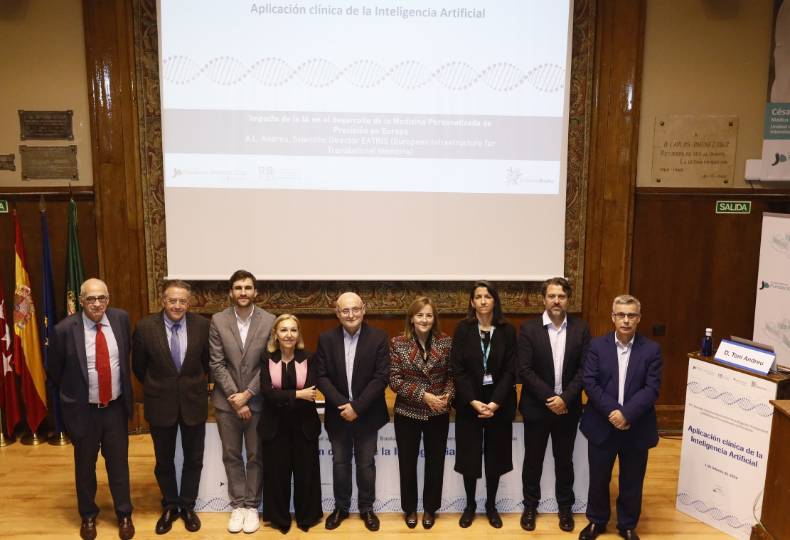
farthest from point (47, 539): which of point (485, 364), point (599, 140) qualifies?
point (599, 140)

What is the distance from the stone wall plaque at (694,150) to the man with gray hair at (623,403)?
1932 mm

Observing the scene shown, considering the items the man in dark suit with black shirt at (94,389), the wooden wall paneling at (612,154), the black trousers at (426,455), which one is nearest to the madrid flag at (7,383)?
the man in dark suit with black shirt at (94,389)

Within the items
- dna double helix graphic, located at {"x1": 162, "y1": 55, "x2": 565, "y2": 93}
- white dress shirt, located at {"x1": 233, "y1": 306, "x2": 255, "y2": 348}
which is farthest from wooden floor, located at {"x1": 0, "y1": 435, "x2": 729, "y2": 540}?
dna double helix graphic, located at {"x1": 162, "y1": 55, "x2": 565, "y2": 93}

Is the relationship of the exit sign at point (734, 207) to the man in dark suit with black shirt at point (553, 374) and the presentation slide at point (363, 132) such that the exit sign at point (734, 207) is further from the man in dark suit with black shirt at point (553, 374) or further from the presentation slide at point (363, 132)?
the man in dark suit with black shirt at point (553, 374)

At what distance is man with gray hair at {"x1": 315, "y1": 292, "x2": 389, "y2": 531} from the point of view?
3449mm

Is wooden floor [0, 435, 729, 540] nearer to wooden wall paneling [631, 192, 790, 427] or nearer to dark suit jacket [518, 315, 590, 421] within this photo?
dark suit jacket [518, 315, 590, 421]

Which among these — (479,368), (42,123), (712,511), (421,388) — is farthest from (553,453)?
(42,123)

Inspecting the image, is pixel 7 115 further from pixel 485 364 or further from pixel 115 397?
pixel 485 364

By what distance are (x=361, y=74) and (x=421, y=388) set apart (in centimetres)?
236

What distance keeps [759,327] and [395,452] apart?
116 inches

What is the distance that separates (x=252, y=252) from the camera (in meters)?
4.70

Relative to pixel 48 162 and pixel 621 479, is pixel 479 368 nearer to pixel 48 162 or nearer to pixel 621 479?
pixel 621 479

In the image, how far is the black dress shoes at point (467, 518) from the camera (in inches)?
144

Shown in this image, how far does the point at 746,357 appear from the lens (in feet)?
11.5
